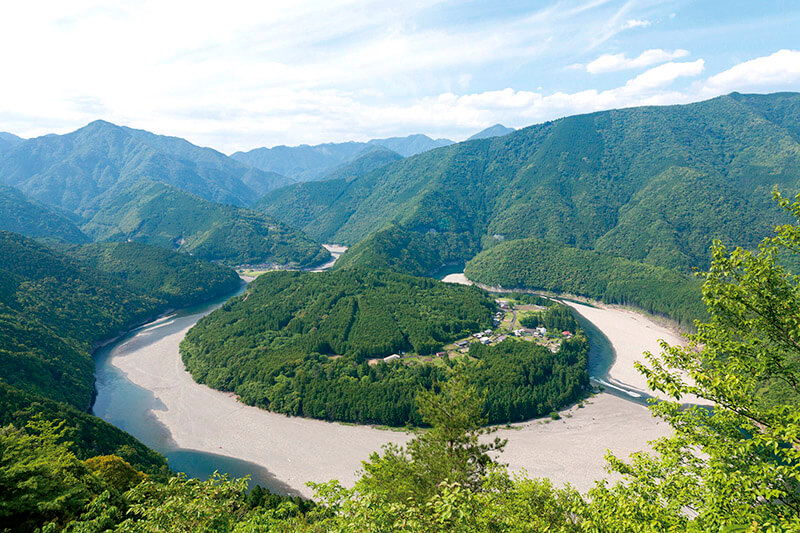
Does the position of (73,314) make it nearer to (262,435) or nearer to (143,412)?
(143,412)

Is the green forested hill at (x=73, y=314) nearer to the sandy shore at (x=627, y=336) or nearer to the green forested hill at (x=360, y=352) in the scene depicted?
the green forested hill at (x=360, y=352)

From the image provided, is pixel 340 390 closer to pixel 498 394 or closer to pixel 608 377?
pixel 498 394

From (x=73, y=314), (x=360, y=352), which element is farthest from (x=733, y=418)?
(x=73, y=314)

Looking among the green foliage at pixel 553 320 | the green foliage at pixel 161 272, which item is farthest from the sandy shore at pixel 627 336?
the green foliage at pixel 161 272

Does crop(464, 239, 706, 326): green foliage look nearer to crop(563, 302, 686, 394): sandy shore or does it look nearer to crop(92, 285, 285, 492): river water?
crop(563, 302, 686, 394): sandy shore

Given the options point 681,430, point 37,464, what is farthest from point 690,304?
point 37,464

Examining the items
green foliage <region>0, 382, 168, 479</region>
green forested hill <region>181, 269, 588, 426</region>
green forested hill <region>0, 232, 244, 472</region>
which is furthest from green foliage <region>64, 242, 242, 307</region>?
green foliage <region>0, 382, 168, 479</region>
